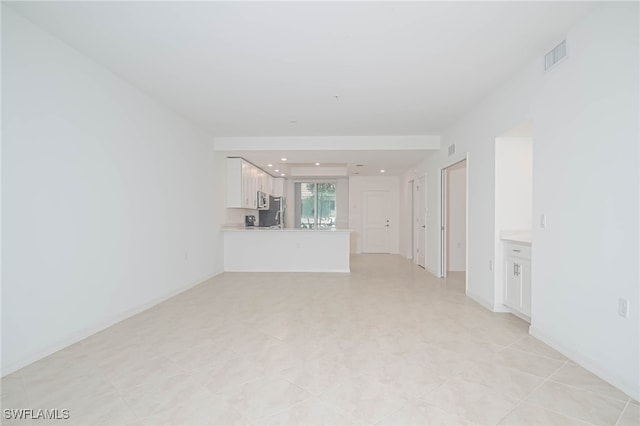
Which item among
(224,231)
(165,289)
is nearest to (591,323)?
(165,289)

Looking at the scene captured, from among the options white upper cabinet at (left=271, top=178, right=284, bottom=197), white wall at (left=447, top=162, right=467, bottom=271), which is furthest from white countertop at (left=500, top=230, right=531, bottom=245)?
white upper cabinet at (left=271, top=178, right=284, bottom=197)

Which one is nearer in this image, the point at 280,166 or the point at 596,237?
the point at 596,237

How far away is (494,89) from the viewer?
3.74m

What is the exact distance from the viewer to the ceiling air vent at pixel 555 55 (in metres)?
2.62

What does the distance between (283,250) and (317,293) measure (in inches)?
80.8

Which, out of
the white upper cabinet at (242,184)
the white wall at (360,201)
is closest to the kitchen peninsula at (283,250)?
the white upper cabinet at (242,184)

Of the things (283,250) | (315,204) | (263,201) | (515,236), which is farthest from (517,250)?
(315,204)

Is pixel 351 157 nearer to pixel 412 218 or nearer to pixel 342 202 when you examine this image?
pixel 412 218

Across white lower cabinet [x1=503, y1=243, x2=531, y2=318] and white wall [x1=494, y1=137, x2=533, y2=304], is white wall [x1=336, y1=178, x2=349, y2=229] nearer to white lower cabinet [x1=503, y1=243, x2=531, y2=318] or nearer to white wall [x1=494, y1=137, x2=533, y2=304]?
white wall [x1=494, y1=137, x2=533, y2=304]

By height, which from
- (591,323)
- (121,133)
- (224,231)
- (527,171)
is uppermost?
(121,133)

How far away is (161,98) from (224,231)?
3.12 m

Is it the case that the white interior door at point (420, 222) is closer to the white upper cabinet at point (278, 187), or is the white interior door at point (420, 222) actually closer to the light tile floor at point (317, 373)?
the light tile floor at point (317, 373)

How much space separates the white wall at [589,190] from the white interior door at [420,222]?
384 centimetres

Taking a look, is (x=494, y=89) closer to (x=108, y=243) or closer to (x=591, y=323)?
(x=591, y=323)
